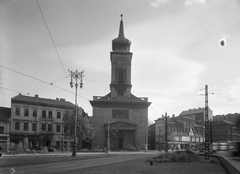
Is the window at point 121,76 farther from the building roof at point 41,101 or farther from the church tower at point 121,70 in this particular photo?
the building roof at point 41,101

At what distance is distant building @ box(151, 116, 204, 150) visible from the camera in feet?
274

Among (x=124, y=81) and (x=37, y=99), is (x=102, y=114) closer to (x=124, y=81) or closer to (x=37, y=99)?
(x=124, y=81)

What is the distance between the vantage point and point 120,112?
64.4 metres

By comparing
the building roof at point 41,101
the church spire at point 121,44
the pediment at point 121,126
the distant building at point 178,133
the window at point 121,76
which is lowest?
the distant building at point 178,133

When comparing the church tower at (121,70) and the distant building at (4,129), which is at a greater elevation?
the church tower at (121,70)

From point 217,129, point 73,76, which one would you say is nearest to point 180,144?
point 217,129

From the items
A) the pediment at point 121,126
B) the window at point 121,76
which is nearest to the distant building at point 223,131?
the window at point 121,76

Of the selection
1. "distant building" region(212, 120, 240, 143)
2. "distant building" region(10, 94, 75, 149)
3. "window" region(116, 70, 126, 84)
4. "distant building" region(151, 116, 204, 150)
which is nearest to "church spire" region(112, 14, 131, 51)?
"window" region(116, 70, 126, 84)

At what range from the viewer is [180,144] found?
3492 inches

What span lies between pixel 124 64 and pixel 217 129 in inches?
2145

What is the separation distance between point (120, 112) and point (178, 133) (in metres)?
31.4

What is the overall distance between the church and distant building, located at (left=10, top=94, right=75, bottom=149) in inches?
306

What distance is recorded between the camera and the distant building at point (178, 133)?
83625 mm

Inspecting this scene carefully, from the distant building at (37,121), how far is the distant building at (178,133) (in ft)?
94.1
